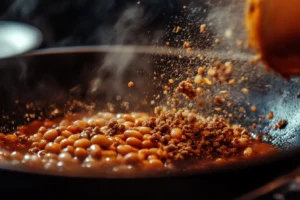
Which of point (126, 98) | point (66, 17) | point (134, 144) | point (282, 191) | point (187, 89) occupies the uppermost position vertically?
point (66, 17)

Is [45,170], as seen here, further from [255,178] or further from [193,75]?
[193,75]

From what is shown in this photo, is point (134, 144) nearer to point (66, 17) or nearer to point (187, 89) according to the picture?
point (187, 89)

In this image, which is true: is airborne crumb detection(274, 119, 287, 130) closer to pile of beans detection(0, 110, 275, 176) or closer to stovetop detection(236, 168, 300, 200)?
pile of beans detection(0, 110, 275, 176)

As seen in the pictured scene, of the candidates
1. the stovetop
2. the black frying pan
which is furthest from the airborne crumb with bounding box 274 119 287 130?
the stovetop

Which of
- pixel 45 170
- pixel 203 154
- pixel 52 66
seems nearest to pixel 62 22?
pixel 52 66

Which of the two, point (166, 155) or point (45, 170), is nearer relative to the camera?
point (45, 170)

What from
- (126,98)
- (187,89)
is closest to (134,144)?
(187,89)
